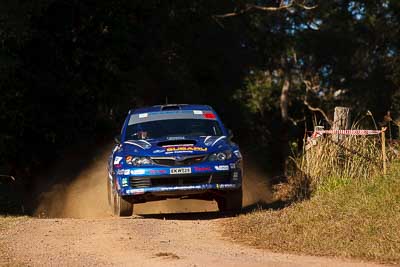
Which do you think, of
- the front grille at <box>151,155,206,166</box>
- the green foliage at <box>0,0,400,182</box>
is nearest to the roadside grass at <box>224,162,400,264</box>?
the front grille at <box>151,155,206,166</box>

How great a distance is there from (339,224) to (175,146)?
3.52 metres

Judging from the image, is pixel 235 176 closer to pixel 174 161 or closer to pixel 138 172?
pixel 174 161

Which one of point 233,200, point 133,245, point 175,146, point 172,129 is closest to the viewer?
point 133,245

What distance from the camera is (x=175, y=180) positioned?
1359 centimetres

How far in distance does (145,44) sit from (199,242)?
16.1 m

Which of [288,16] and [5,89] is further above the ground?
[288,16]

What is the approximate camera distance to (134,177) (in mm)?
13617

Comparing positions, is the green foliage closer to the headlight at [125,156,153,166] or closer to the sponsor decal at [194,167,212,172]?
the headlight at [125,156,153,166]

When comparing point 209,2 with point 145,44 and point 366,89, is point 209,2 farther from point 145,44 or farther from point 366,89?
point 366,89

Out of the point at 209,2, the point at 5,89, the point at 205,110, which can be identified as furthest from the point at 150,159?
the point at 209,2

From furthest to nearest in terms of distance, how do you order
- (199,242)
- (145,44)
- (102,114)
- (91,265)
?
(145,44)
(102,114)
(199,242)
(91,265)

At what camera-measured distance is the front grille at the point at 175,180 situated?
13562 millimetres

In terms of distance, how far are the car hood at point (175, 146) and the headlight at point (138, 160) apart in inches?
2.7

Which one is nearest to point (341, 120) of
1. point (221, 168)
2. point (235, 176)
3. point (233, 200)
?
point (233, 200)
